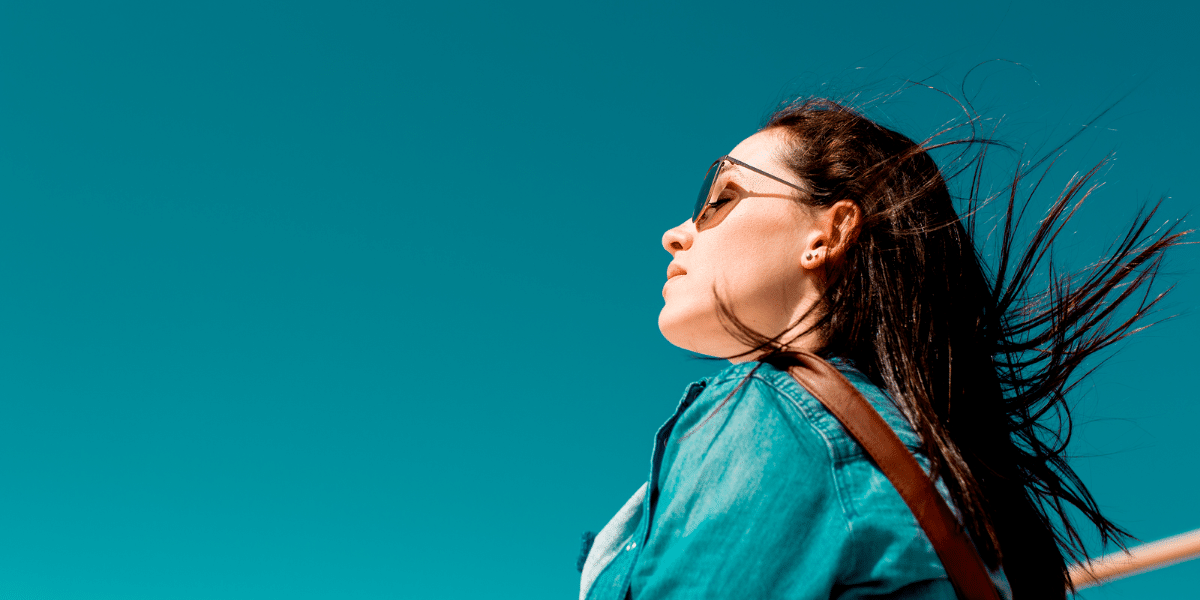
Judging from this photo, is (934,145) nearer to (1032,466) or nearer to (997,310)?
(997,310)

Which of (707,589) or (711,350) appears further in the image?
(711,350)

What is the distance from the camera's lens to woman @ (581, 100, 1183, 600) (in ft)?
4.89

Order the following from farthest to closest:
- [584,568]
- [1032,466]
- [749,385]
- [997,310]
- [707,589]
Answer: [997,310] < [1032,466] < [584,568] < [749,385] < [707,589]

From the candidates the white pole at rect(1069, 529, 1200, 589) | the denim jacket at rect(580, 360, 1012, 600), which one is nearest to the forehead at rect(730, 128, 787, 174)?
the denim jacket at rect(580, 360, 1012, 600)

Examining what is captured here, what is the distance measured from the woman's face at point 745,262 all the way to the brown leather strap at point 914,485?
1.87ft

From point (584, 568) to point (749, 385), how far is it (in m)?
0.56

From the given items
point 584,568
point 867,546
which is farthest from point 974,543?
point 584,568

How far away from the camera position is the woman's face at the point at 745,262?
7.17 ft

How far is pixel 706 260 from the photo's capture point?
2318mm

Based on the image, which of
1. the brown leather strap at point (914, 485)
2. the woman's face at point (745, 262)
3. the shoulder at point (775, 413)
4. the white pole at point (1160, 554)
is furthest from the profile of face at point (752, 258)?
the white pole at point (1160, 554)

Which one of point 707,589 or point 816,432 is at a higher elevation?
point 816,432

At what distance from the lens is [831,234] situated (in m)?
2.23

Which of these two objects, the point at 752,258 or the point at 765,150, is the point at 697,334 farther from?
the point at 765,150

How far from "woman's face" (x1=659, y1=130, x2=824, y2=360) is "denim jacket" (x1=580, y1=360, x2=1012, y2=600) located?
51 centimetres
